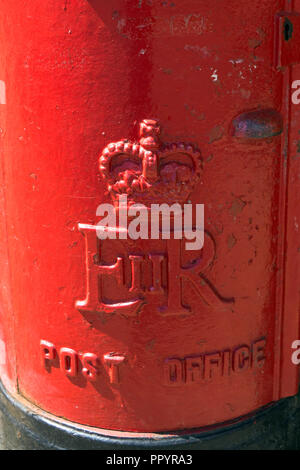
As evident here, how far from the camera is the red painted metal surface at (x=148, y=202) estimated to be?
A: 1.51 m

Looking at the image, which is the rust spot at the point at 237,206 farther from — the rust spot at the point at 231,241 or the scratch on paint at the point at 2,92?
the scratch on paint at the point at 2,92

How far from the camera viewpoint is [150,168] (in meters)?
1.54

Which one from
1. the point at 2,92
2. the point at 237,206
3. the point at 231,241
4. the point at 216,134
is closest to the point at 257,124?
the point at 216,134

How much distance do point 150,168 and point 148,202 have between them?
0.11m

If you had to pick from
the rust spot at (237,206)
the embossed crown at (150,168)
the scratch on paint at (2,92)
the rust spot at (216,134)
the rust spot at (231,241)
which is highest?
the scratch on paint at (2,92)

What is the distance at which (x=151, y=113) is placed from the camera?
1.53 meters

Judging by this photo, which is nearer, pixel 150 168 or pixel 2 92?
pixel 150 168

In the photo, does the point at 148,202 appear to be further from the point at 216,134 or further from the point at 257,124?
the point at 257,124

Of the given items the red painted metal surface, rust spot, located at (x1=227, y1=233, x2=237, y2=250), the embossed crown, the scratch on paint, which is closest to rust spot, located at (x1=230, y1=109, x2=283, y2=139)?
the red painted metal surface

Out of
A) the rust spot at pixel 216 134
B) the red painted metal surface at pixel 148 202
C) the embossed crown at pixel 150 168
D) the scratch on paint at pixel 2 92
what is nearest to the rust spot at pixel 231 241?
the red painted metal surface at pixel 148 202

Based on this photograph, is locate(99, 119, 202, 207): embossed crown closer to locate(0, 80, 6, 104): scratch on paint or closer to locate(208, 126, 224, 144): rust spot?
locate(208, 126, 224, 144): rust spot

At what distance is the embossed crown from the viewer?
154cm

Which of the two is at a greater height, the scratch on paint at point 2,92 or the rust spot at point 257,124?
the scratch on paint at point 2,92
